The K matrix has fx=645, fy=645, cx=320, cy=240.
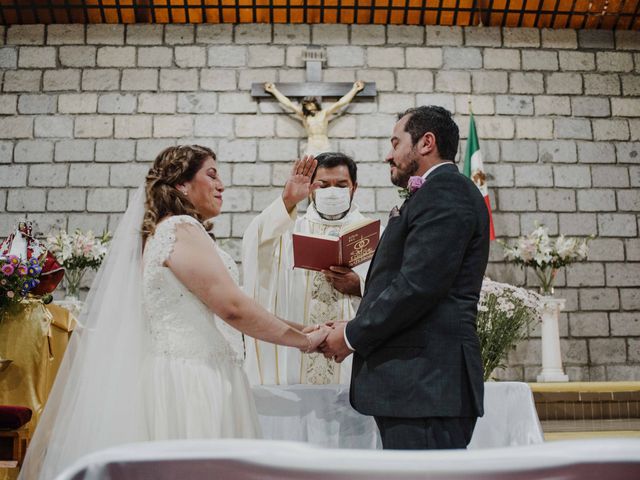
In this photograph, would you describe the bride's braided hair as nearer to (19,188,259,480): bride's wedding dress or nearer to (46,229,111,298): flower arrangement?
(19,188,259,480): bride's wedding dress

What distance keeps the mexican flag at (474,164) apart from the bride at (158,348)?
3.25m

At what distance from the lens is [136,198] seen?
2.33 metres

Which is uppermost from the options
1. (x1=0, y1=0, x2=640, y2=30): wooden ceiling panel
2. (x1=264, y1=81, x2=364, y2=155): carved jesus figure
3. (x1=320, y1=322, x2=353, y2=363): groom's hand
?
(x1=0, y1=0, x2=640, y2=30): wooden ceiling panel

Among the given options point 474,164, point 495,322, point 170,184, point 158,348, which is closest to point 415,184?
point 170,184

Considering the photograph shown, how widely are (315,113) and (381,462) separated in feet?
16.1

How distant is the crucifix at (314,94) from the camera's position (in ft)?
17.3

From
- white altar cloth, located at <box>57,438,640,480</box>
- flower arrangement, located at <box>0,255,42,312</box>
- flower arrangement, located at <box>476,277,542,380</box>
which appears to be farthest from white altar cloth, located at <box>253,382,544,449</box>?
white altar cloth, located at <box>57,438,640,480</box>

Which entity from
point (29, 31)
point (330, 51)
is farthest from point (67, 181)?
point (330, 51)

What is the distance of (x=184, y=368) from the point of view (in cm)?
206

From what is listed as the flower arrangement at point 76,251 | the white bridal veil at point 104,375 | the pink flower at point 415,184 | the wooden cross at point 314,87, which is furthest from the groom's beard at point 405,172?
the wooden cross at point 314,87

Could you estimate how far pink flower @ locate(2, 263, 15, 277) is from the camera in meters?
3.08

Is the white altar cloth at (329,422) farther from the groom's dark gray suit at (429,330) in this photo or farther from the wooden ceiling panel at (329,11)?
the wooden ceiling panel at (329,11)

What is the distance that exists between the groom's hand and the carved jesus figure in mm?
3127

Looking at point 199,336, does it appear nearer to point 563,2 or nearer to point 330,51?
point 330,51
